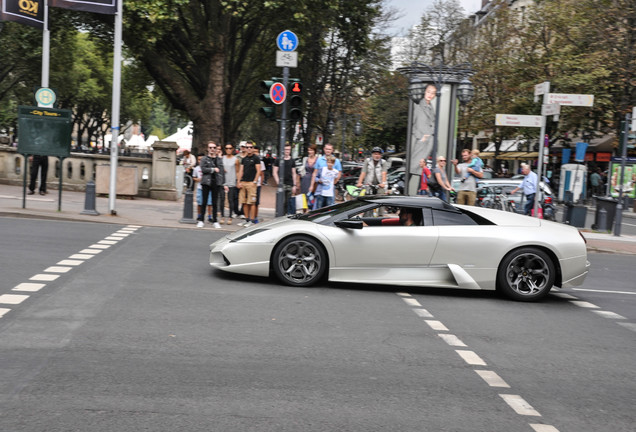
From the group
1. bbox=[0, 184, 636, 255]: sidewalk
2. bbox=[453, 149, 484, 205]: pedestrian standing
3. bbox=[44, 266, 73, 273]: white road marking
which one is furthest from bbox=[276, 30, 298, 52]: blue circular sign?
bbox=[44, 266, 73, 273]: white road marking

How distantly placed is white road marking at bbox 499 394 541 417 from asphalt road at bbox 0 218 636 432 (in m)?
0.02

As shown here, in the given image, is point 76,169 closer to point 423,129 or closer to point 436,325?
point 423,129

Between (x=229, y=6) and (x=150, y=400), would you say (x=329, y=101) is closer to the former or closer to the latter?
(x=229, y=6)

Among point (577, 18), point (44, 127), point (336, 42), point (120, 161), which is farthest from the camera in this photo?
point (577, 18)

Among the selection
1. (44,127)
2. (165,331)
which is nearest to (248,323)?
(165,331)

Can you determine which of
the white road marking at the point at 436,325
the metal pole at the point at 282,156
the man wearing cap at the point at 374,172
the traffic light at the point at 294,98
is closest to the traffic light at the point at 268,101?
the metal pole at the point at 282,156

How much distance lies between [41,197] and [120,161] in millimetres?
3358

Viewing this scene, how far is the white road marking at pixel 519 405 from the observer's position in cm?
488

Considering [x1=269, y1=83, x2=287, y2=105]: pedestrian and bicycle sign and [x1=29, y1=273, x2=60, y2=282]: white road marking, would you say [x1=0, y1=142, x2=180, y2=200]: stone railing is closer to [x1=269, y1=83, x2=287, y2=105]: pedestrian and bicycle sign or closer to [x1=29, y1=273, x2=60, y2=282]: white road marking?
[x1=269, y1=83, x2=287, y2=105]: pedestrian and bicycle sign

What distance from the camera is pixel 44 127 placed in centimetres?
1630

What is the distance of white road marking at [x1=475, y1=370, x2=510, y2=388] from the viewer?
5481 millimetres

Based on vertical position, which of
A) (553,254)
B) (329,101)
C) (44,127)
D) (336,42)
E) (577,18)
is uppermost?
(577,18)

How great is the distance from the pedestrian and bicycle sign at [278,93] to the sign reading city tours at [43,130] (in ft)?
14.9

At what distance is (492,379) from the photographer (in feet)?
18.4
